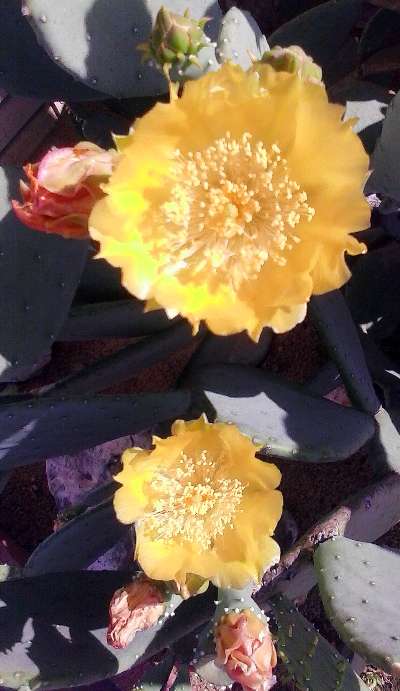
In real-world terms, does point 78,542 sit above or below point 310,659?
above

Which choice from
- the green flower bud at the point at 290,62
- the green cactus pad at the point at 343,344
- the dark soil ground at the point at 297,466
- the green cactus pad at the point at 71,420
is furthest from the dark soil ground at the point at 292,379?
the green flower bud at the point at 290,62

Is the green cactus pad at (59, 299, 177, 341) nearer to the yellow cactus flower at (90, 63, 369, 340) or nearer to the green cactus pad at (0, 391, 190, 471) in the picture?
the green cactus pad at (0, 391, 190, 471)

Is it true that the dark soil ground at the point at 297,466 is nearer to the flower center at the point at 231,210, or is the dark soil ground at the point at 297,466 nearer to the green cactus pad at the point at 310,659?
the green cactus pad at the point at 310,659

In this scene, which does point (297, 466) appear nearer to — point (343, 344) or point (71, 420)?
point (343, 344)

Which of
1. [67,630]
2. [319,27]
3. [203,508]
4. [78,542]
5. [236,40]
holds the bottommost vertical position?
[67,630]

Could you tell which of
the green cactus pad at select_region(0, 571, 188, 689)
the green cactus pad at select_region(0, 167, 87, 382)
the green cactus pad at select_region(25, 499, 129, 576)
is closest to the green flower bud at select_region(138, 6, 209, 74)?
the green cactus pad at select_region(0, 167, 87, 382)

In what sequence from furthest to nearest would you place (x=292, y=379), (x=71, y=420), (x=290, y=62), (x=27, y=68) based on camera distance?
(x=292, y=379) → (x=27, y=68) → (x=71, y=420) → (x=290, y=62)

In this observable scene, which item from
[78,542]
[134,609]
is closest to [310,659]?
[134,609]
